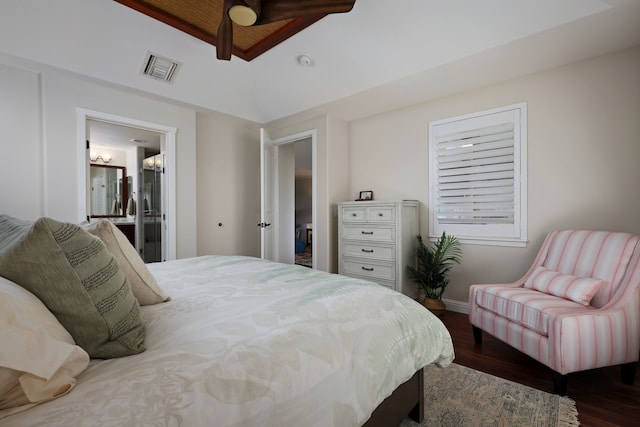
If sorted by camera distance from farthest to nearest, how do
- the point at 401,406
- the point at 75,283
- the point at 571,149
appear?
the point at 571,149 < the point at 401,406 < the point at 75,283

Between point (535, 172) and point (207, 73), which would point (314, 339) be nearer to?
point (535, 172)

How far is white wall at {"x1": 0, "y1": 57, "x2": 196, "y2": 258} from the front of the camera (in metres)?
2.65

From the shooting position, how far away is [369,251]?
351 cm

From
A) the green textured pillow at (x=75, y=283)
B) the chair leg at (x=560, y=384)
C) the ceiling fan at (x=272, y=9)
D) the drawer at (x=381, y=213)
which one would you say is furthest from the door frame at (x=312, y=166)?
the green textured pillow at (x=75, y=283)

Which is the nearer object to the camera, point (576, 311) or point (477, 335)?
point (576, 311)

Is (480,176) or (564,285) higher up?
(480,176)

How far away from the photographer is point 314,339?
931 mm

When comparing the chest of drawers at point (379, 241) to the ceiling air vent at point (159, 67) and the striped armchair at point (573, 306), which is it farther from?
the ceiling air vent at point (159, 67)

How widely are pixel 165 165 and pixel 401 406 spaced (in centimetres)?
356

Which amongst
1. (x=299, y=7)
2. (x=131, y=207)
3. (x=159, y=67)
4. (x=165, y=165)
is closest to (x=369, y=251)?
(x=299, y=7)

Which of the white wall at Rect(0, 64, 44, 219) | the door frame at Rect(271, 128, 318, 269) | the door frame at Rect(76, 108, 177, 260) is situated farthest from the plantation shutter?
the white wall at Rect(0, 64, 44, 219)

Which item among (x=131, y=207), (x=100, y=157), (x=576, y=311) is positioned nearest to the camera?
(x=576, y=311)

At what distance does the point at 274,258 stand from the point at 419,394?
3.12 meters

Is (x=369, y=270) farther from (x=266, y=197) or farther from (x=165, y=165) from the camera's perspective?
(x=165, y=165)
